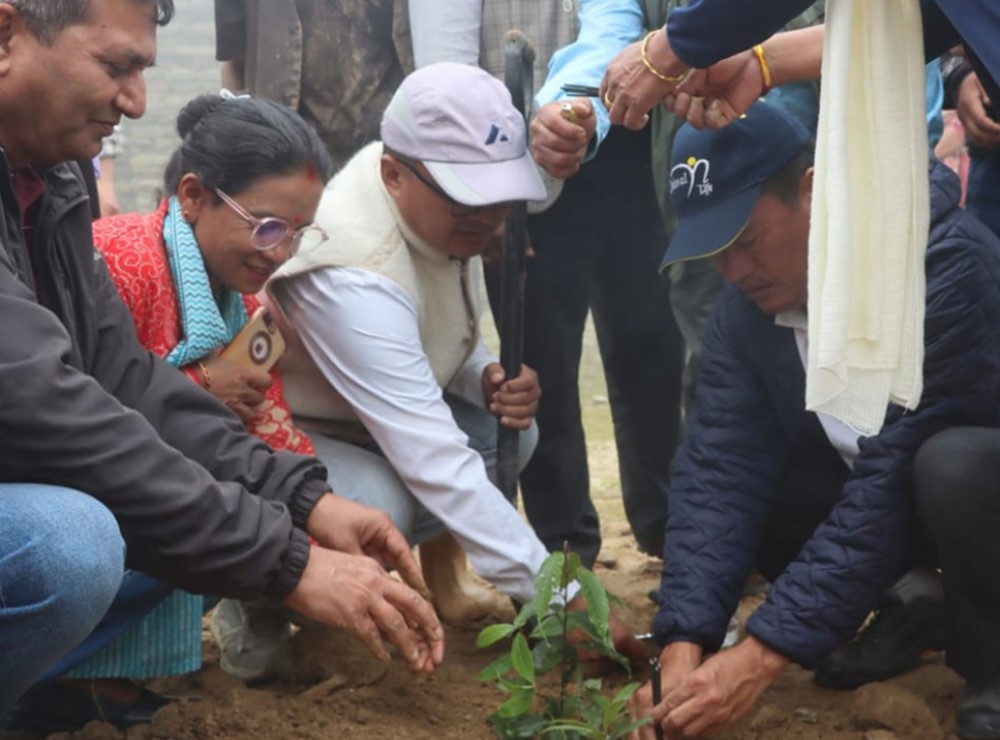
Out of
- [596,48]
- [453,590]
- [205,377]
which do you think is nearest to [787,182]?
[596,48]

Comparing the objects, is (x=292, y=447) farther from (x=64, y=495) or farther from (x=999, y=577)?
(x=999, y=577)

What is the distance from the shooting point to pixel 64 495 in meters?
2.62

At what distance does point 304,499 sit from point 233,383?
56cm

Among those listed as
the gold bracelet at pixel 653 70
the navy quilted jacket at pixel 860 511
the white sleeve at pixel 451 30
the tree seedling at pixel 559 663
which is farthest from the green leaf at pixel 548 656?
the white sleeve at pixel 451 30

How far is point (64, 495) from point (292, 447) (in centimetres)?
109

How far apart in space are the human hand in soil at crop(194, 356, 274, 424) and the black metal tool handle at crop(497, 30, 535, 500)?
70 centimetres

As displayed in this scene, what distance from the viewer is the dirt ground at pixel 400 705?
337 cm

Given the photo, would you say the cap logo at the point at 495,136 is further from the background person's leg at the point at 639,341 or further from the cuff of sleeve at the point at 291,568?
the cuff of sleeve at the point at 291,568

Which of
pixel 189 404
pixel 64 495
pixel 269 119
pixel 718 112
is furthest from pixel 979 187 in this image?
pixel 64 495

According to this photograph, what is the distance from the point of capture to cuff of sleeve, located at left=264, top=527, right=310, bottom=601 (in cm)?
282

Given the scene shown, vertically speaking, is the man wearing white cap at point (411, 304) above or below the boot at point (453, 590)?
above

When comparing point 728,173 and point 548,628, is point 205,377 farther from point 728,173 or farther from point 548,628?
point 728,173

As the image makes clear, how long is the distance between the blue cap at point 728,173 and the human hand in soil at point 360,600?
1.06 metres

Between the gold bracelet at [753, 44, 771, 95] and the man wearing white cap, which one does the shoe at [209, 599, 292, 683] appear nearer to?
Result: the man wearing white cap
